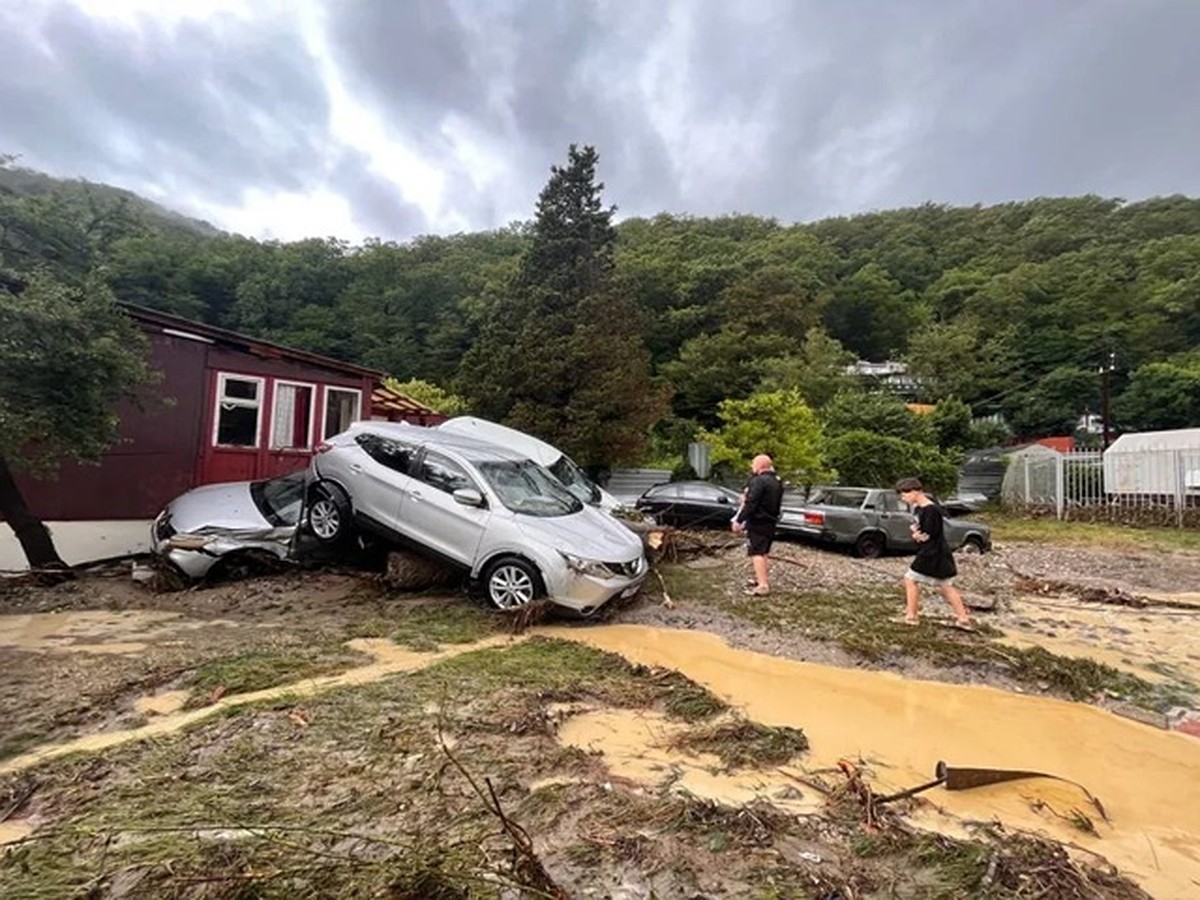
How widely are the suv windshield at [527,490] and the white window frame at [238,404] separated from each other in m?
6.60

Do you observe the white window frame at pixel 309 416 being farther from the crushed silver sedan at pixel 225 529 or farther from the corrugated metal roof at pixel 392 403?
the crushed silver sedan at pixel 225 529

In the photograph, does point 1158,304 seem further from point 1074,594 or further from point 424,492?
point 424,492

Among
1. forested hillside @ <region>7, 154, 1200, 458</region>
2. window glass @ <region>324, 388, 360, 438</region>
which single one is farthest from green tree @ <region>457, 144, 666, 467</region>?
window glass @ <region>324, 388, 360, 438</region>

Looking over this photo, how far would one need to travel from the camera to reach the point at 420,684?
4672 millimetres

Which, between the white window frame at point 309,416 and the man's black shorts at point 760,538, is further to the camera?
the white window frame at point 309,416

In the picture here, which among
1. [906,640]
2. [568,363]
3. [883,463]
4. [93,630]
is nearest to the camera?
[93,630]

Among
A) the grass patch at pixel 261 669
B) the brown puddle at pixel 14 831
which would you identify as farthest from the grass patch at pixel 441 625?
the brown puddle at pixel 14 831

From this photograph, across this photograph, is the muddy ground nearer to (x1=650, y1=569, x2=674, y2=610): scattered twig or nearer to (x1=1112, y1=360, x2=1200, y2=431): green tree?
(x1=650, y1=569, x2=674, y2=610): scattered twig

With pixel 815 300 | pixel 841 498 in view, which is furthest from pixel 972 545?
pixel 815 300

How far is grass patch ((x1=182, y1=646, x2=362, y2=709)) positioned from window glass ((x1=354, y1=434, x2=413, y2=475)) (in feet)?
8.21

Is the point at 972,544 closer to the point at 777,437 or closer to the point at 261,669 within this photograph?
the point at 777,437

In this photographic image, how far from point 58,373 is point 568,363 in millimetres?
16403

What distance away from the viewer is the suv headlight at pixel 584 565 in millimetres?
6504

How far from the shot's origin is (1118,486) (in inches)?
731
